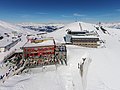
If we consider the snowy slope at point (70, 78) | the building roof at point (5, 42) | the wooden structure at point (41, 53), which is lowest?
the snowy slope at point (70, 78)

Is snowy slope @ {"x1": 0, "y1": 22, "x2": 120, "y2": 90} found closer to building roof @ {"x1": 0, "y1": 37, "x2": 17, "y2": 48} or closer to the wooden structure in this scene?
the wooden structure

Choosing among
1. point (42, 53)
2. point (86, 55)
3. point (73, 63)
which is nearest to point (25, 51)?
point (42, 53)

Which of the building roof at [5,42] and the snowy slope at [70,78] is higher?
the building roof at [5,42]

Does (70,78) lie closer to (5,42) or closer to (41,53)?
(41,53)

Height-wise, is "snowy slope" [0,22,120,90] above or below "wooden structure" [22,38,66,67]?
below

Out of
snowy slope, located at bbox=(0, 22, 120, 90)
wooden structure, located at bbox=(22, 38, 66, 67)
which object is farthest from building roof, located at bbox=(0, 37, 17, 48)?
snowy slope, located at bbox=(0, 22, 120, 90)

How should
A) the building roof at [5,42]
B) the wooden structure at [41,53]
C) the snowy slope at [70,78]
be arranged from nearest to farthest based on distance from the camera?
1. the snowy slope at [70,78]
2. the wooden structure at [41,53]
3. the building roof at [5,42]

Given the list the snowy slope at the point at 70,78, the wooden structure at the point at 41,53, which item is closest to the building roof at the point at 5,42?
the wooden structure at the point at 41,53

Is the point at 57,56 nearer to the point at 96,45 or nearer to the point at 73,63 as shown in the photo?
the point at 73,63

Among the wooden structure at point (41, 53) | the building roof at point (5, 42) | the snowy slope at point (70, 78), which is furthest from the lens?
the building roof at point (5, 42)

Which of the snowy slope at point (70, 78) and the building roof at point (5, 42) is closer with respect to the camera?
the snowy slope at point (70, 78)

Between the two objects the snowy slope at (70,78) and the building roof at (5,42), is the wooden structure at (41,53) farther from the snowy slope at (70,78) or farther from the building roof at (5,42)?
the building roof at (5,42)
